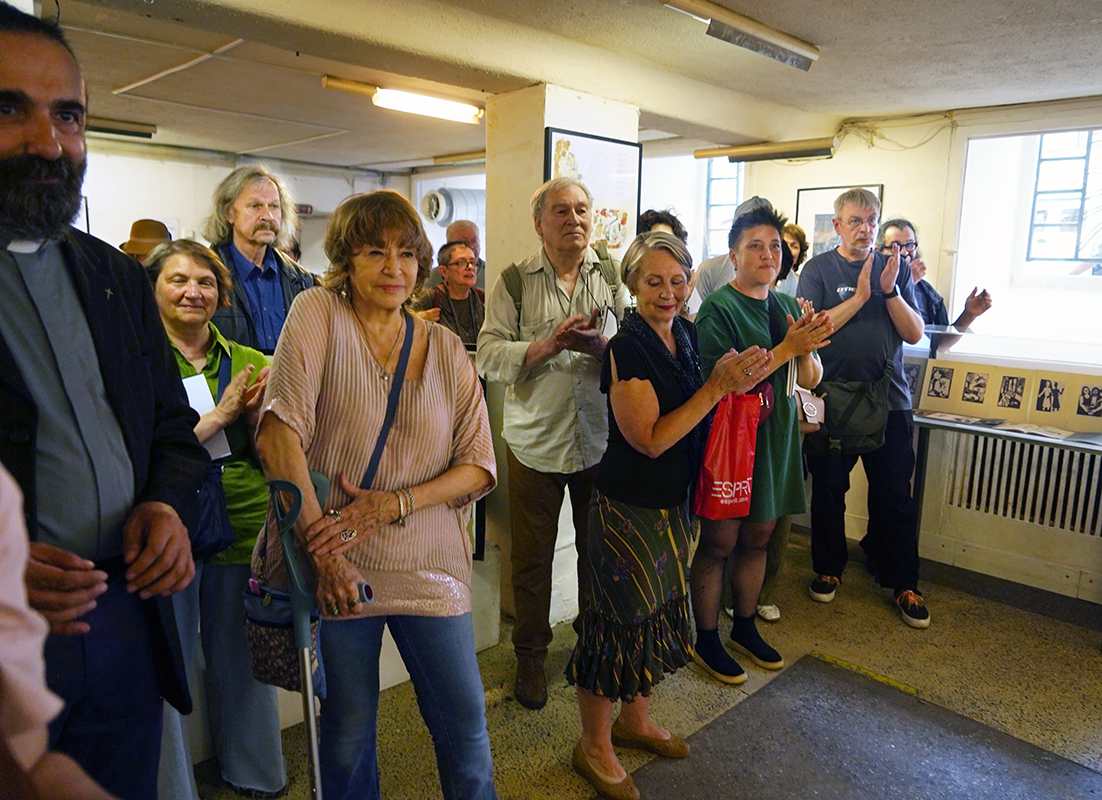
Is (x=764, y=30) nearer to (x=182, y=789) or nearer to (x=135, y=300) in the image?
(x=135, y=300)

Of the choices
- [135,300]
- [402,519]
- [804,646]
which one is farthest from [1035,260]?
[135,300]

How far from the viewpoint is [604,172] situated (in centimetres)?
322

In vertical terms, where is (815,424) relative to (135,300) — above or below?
below

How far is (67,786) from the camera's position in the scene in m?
0.52

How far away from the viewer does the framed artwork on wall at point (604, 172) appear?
2996 millimetres

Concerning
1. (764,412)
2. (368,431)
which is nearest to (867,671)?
(764,412)

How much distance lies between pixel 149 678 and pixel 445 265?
3.31m

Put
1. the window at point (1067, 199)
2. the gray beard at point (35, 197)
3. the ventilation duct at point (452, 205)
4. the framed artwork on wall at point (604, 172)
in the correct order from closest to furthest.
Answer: the gray beard at point (35, 197) < the framed artwork on wall at point (604, 172) < the window at point (1067, 199) < the ventilation duct at point (452, 205)

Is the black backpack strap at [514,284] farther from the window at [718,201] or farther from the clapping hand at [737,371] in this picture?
the window at [718,201]

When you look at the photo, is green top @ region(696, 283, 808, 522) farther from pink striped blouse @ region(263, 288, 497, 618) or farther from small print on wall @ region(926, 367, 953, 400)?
small print on wall @ region(926, 367, 953, 400)

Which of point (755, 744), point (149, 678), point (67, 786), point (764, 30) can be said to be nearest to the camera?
point (67, 786)

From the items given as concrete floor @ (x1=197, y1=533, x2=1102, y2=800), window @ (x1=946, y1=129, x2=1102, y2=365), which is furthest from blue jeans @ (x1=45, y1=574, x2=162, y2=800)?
window @ (x1=946, y1=129, x2=1102, y2=365)

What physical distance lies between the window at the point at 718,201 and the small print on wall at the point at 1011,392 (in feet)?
12.7

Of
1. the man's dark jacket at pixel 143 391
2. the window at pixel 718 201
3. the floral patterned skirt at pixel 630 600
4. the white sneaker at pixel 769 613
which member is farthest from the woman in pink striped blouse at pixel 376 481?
the window at pixel 718 201
